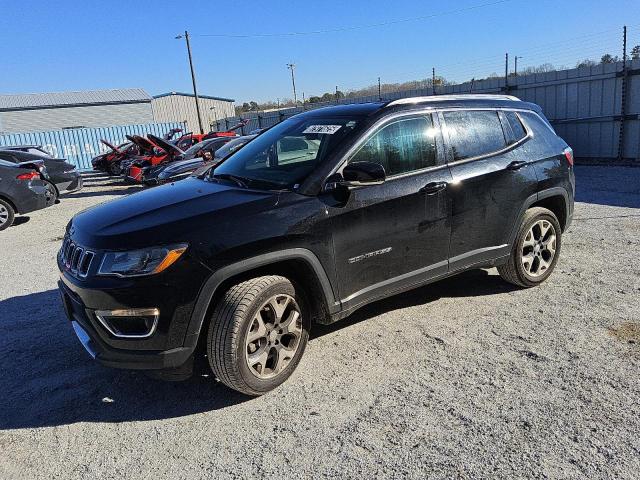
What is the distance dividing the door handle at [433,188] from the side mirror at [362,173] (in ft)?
1.76

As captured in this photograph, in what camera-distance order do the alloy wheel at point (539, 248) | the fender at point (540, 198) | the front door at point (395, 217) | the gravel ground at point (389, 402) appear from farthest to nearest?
the alloy wheel at point (539, 248)
the fender at point (540, 198)
the front door at point (395, 217)
the gravel ground at point (389, 402)

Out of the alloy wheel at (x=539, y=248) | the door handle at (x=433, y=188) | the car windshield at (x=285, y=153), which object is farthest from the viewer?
the alloy wheel at (x=539, y=248)

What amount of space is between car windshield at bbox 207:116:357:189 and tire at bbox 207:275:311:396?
780 millimetres

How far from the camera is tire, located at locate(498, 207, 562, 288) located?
462cm

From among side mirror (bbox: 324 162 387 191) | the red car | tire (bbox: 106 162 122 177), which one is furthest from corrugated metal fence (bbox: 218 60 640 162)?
tire (bbox: 106 162 122 177)

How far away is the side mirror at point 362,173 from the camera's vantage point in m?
3.36

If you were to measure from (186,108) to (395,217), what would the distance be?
54857 millimetres

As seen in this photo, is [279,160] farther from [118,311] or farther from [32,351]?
[32,351]

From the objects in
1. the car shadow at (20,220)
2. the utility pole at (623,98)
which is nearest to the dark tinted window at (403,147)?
the car shadow at (20,220)

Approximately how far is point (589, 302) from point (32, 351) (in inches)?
189

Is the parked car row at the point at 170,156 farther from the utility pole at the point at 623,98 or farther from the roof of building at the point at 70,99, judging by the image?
the roof of building at the point at 70,99

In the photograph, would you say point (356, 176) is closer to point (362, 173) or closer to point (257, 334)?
point (362, 173)

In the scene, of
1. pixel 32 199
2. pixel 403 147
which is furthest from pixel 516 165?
pixel 32 199

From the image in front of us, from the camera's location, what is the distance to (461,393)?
3180 mm
